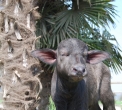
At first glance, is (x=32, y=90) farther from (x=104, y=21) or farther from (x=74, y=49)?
(x=104, y=21)

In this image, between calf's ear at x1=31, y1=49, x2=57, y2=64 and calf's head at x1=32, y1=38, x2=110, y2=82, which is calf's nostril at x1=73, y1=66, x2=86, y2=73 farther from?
calf's ear at x1=31, y1=49, x2=57, y2=64

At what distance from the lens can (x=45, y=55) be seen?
14.2 feet

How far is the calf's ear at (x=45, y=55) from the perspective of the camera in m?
4.29

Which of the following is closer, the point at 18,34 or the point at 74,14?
the point at 18,34

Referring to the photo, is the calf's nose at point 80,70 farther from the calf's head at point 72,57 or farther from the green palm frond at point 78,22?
the green palm frond at point 78,22

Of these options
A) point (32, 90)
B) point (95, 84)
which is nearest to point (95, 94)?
point (95, 84)

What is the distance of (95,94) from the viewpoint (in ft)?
18.8

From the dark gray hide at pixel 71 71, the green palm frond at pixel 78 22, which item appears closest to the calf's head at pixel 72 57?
the dark gray hide at pixel 71 71

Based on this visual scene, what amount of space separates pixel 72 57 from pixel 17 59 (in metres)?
2.43

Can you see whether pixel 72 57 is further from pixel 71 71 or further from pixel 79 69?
pixel 79 69

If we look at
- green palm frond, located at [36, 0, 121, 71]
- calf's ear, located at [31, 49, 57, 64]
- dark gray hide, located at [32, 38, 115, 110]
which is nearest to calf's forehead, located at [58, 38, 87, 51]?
dark gray hide, located at [32, 38, 115, 110]

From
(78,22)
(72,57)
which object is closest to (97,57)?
(72,57)

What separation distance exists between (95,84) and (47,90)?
3.68 m

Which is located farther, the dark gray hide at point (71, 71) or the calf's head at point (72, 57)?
the dark gray hide at point (71, 71)
